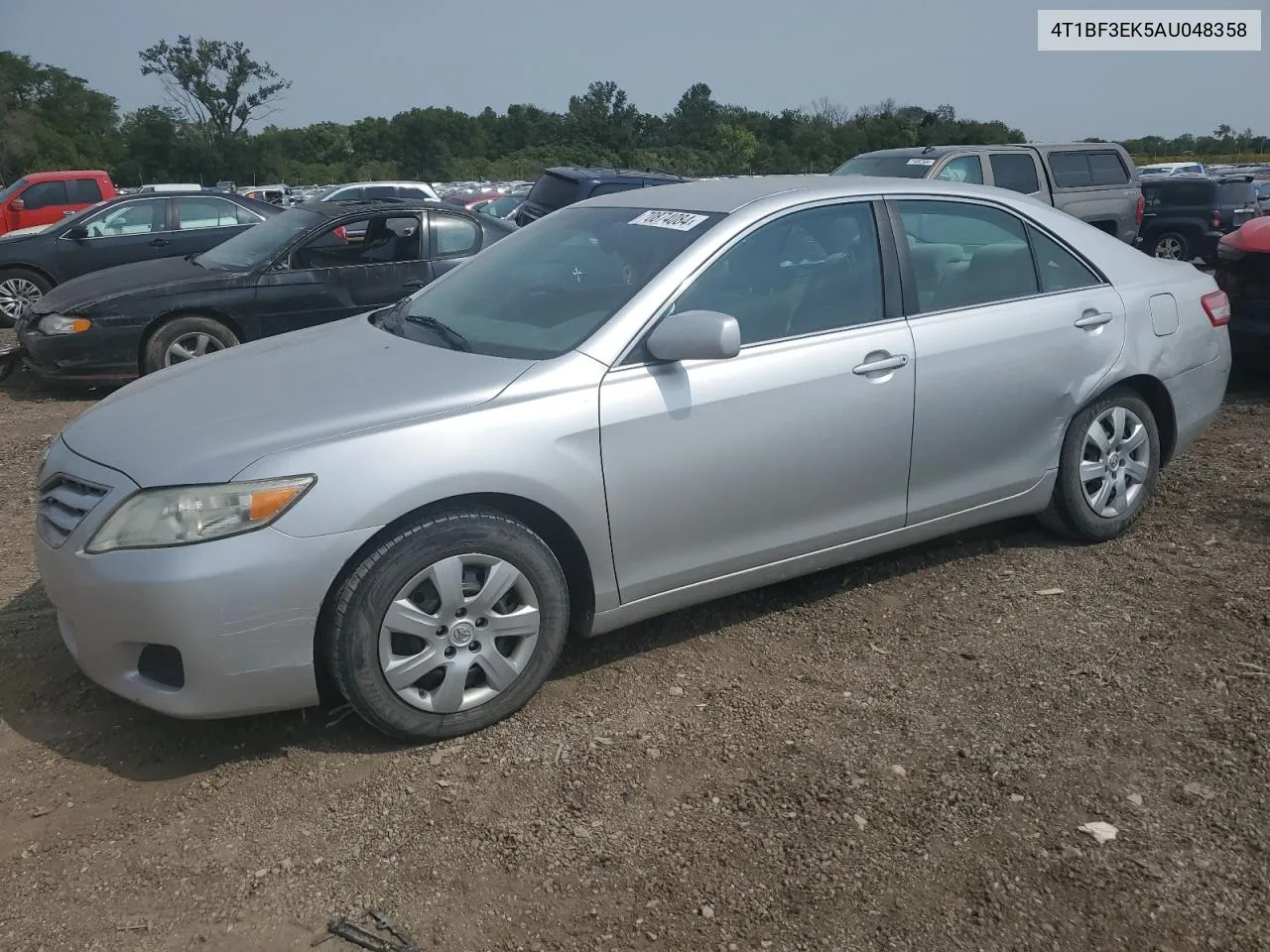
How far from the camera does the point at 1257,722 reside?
130 inches

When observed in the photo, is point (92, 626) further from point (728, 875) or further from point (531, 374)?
point (728, 875)

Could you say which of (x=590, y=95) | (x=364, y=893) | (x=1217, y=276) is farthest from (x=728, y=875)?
(x=590, y=95)

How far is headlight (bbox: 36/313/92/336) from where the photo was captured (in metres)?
8.04

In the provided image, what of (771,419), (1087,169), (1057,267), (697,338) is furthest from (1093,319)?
(1087,169)

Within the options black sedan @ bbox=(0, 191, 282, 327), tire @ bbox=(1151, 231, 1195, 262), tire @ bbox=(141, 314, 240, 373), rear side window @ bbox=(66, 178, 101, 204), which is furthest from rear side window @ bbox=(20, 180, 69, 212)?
tire @ bbox=(1151, 231, 1195, 262)

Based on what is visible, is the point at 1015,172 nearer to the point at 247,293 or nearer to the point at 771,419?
the point at 247,293

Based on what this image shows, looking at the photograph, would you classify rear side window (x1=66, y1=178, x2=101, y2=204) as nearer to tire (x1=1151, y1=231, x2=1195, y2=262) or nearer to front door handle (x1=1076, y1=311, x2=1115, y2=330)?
front door handle (x1=1076, y1=311, x2=1115, y2=330)

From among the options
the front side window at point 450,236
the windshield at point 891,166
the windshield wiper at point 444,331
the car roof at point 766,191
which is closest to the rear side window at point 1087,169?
the windshield at point 891,166

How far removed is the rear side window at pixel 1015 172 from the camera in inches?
489

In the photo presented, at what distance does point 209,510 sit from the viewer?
2.97 m

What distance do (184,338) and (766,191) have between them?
5.57 m

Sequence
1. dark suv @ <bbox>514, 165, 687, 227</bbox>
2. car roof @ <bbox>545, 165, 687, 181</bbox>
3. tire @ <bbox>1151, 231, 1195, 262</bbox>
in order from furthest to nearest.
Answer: tire @ <bbox>1151, 231, 1195, 262</bbox>
car roof @ <bbox>545, 165, 687, 181</bbox>
dark suv @ <bbox>514, 165, 687, 227</bbox>

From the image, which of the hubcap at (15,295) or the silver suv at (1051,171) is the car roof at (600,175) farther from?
the hubcap at (15,295)

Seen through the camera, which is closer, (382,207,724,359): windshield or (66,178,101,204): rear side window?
(382,207,724,359): windshield
